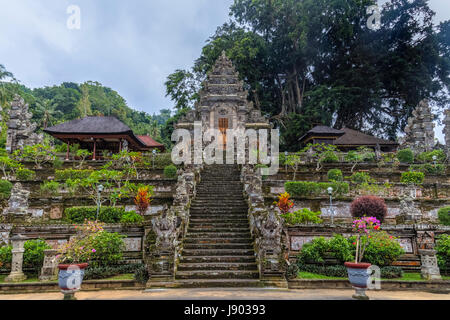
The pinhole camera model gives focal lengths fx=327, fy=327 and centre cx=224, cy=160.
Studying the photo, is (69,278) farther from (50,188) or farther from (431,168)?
(431,168)

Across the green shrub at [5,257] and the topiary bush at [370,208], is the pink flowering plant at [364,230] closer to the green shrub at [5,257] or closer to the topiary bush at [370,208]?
the topiary bush at [370,208]

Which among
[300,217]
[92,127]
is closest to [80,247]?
[300,217]

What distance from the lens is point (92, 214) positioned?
11438mm

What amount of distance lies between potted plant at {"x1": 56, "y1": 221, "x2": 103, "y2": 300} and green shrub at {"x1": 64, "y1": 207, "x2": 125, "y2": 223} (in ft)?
5.79

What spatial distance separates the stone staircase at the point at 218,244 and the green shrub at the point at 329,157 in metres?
7.79

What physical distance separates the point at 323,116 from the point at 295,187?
17200 mm

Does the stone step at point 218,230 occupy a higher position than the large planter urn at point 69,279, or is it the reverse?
the stone step at point 218,230

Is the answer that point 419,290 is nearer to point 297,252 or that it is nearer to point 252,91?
point 297,252

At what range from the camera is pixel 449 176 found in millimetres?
17547

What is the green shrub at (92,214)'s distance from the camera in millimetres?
11438

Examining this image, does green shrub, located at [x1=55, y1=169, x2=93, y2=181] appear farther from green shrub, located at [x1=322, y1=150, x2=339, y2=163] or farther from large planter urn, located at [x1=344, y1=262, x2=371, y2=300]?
large planter urn, located at [x1=344, y1=262, x2=371, y2=300]

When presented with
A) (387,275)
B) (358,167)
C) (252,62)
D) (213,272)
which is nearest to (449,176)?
(358,167)

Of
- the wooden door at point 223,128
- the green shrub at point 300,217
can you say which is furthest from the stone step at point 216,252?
the wooden door at point 223,128

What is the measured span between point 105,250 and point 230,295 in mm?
4154
